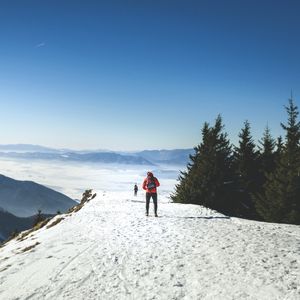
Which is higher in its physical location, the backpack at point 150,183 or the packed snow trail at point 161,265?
the backpack at point 150,183

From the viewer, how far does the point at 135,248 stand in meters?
11.2

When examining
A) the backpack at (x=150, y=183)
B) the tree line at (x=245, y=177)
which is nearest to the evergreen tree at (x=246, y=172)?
the tree line at (x=245, y=177)

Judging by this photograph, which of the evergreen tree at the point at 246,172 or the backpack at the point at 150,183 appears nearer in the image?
the backpack at the point at 150,183

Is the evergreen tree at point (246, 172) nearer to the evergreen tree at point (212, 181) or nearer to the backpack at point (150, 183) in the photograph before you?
the evergreen tree at point (212, 181)

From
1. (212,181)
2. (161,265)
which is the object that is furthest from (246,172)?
(161,265)

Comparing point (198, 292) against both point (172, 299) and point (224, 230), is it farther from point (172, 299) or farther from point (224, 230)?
point (224, 230)

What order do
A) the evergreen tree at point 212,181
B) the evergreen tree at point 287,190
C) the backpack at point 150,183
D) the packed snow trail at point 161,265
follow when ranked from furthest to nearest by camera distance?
the evergreen tree at point 212,181, the evergreen tree at point 287,190, the backpack at point 150,183, the packed snow trail at point 161,265

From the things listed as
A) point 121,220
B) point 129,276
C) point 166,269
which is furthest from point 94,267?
point 121,220

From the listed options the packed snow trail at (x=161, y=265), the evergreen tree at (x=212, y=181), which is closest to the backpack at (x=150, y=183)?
the packed snow trail at (x=161, y=265)

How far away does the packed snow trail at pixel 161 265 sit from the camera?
7625 mm

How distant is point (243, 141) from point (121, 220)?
2588 cm

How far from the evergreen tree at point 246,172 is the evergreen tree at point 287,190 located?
16.1 ft

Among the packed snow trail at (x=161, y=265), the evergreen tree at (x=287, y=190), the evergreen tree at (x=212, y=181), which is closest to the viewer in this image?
the packed snow trail at (x=161, y=265)

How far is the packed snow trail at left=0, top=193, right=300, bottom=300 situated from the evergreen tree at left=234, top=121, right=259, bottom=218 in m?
21.4
